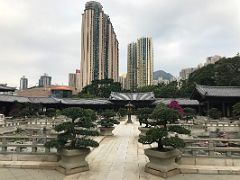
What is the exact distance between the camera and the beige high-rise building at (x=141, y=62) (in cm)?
10719

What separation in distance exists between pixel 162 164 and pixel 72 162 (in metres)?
3.39

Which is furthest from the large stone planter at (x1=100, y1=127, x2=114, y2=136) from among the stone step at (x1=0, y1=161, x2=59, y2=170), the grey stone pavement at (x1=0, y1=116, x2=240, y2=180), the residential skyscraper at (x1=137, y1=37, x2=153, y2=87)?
the residential skyscraper at (x1=137, y1=37, x2=153, y2=87)

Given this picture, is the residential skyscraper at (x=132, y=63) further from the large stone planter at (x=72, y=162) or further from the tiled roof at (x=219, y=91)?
the large stone planter at (x=72, y=162)

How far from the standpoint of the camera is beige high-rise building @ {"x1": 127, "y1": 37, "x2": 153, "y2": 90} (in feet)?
352

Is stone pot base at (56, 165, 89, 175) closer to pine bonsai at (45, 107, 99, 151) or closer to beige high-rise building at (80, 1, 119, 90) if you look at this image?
pine bonsai at (45, 107, 99, 151)

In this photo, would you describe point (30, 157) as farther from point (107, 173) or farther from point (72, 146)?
point (107, 173)

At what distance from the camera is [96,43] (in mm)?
96625

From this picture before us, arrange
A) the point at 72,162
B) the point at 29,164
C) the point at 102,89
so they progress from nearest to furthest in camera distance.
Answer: the point at 72,162
the point at 29,164
the point at 102,89

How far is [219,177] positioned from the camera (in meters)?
9.61

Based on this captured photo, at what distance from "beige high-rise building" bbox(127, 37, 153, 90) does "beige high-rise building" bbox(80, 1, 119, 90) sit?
935 cm

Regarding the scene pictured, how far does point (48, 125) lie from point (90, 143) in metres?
21.5

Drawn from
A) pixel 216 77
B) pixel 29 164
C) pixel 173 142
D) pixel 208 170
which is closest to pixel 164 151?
pixel 173 142

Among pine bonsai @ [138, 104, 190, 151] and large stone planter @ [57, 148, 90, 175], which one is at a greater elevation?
pine bonsai @ [138, 104, 190, 151]

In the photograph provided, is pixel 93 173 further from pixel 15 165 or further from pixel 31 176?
pixel 15 165
